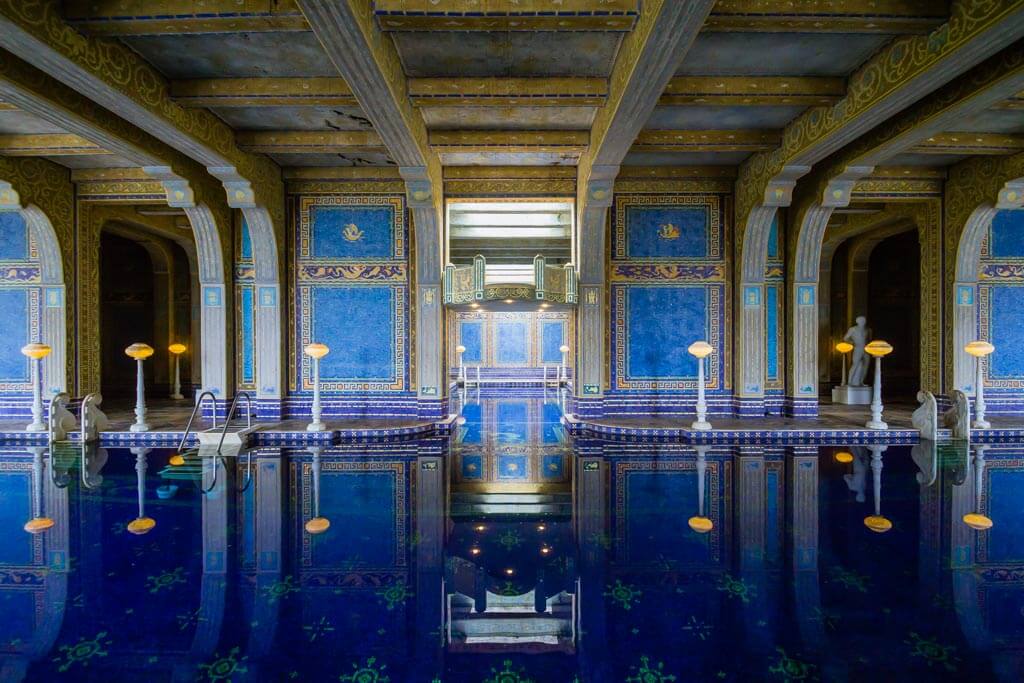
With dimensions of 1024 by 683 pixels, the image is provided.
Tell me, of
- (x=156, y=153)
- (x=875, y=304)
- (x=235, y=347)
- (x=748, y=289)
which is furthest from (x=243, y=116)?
(x=875, y=304)

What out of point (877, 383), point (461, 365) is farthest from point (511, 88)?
point (461, 365)

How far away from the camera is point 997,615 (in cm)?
244

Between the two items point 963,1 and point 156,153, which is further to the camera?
point 156,153

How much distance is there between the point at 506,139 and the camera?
602 centimetres

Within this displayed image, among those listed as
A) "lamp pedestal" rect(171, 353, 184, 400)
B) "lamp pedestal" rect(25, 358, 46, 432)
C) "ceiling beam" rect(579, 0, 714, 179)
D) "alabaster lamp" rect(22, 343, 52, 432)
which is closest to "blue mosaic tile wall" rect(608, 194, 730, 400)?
"ceiling beam" rect(579, 0, 714, 179)

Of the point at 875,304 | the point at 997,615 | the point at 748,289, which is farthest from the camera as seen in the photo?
Answer: the point at 875,304

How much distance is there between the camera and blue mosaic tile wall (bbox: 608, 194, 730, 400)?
7.65 metres

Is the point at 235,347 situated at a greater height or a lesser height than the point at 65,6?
lesser

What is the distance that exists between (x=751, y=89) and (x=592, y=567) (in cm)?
439

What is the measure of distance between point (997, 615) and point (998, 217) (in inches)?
317

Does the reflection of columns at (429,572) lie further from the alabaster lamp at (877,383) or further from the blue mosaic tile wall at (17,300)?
the blue mosaic tile wall at (17,300)

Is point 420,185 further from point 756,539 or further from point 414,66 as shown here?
point 756,539

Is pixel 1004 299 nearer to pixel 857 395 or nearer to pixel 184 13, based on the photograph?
pixel 857 395

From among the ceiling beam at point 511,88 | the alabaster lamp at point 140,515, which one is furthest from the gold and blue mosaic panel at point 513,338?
the ceiling beam at point 511,88
